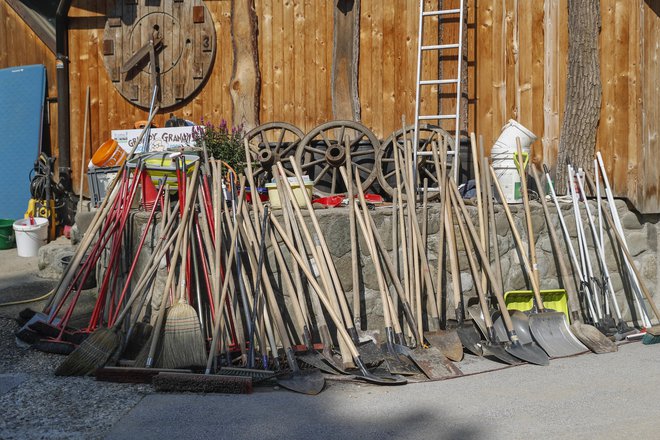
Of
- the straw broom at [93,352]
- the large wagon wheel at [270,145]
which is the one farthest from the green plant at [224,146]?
the straw broom at [93,352]

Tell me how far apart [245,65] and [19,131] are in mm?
2754

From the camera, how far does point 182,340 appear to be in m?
5.04

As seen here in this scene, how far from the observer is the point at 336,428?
418 cm

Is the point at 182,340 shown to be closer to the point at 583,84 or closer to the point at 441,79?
the point at 441,79

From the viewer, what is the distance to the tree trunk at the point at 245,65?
808 centimetres

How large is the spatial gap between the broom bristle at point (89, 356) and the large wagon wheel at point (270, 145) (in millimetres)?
2645

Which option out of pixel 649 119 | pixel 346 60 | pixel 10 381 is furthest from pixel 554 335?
pixel 10 381

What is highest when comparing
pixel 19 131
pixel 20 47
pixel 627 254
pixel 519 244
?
pixel 20 47

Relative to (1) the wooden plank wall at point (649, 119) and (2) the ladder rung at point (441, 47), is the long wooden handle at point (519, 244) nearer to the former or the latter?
(1) the wooden plank wall at point (649, 119)

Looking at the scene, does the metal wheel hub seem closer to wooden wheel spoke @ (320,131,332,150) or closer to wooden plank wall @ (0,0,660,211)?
wooden wheel spoke @ (320,131,332,150)

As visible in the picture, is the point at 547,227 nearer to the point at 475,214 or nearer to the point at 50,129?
the point at 475,214

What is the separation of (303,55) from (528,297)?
11.4ft

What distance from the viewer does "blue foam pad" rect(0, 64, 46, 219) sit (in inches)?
344

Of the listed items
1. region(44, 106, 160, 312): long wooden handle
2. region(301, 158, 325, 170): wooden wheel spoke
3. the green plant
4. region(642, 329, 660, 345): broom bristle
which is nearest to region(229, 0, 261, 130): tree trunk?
the green plant
